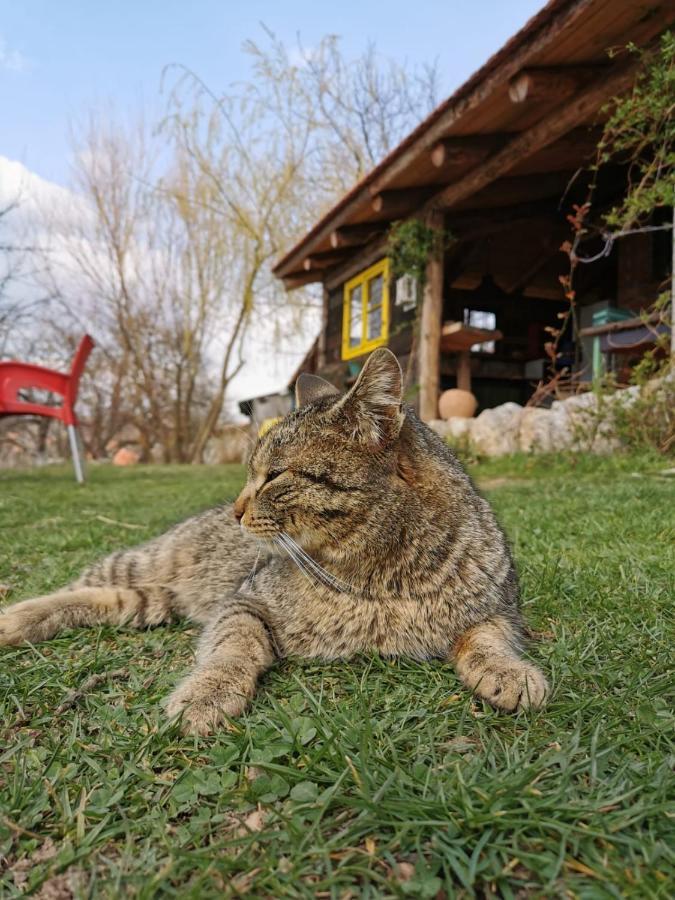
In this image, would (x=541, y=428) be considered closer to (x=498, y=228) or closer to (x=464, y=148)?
(x=464, y=148)

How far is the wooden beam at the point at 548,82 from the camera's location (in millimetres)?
6094

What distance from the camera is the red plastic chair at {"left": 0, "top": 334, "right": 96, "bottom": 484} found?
8.41m

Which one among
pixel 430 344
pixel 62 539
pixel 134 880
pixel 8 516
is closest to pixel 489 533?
pixel 134 880

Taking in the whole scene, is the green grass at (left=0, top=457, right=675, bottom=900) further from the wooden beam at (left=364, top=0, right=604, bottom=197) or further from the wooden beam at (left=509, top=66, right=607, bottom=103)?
the wooden beam at (left=509, top=66, right=607, bottom=103)

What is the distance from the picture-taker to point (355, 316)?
13.1 m

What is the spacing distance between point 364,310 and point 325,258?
1.68 meters

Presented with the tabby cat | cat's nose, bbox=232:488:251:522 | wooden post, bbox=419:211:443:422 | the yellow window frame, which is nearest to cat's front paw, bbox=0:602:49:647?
the tabby cat

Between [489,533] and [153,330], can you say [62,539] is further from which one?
[153,330]

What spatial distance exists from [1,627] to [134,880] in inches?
56.3

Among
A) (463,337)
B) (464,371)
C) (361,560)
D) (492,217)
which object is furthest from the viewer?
(464,371)

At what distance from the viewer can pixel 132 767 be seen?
1.23 meters

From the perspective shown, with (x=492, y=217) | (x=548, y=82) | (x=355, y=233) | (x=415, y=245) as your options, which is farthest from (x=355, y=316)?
(x=548, y=82)

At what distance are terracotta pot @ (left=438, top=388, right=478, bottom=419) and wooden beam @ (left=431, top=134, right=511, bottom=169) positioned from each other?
377 centimetres

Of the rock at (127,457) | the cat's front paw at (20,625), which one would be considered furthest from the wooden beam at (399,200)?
the rock at (127,457)
